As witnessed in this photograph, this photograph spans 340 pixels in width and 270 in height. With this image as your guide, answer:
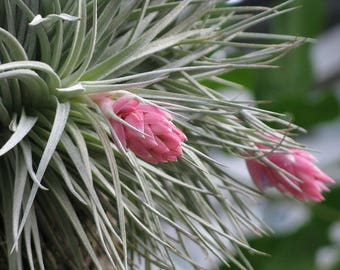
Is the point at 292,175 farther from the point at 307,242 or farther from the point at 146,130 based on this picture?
the point at 307,242

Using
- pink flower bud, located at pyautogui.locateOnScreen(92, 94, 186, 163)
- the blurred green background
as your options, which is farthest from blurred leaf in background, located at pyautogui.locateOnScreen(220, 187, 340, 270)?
pink flower bud, located at pyautogui.locateOnScreen(92, 94, 186, 163)

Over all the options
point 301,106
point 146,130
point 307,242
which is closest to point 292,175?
point 146,130

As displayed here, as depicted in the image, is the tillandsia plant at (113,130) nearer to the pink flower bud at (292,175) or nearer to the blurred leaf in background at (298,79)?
the pink flower bud at (292,175)

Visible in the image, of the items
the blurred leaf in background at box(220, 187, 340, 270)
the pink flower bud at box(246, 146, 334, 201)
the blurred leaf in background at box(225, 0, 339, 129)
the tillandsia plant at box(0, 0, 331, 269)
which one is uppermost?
the tillandsia plant at box(0, 0, 331, 269)

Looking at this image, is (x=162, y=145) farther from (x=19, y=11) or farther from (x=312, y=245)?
(x=312, y=245)

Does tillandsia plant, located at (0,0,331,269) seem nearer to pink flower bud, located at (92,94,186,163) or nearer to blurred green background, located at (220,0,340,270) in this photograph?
pink flower bud, located at (92,94,186,163)

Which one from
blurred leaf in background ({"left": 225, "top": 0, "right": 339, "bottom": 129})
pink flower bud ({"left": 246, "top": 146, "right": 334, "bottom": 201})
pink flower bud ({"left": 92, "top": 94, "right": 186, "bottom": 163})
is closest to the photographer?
pink flower bud ({"left": 92, "top": 94, "right": 186, "bottom": 163})
